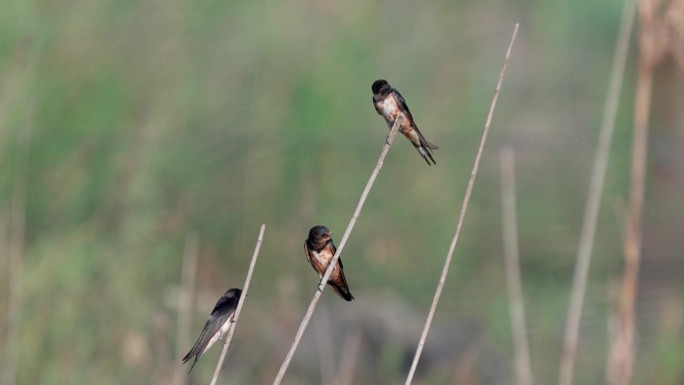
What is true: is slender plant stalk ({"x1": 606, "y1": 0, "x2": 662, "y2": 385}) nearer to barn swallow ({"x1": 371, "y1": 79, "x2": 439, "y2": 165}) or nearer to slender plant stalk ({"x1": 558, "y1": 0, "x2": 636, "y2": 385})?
slender plant stalk ({"x1": 558, "y1": 0, "x2": 636, "y2": 385})

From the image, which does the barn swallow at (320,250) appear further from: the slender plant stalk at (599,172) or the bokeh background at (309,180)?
the bokeh background at (309,180)

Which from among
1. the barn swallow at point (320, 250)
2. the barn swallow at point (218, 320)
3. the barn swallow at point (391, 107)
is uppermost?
the barn swallow at point (391, 107)

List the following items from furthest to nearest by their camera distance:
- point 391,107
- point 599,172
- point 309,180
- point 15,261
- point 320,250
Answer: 1. point 309,180
2. point 15,261
3. point 599,172
4. point 391,107
5. point 320,250

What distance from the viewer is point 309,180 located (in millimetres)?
5320

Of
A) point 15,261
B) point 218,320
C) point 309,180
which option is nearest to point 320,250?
point 218,320

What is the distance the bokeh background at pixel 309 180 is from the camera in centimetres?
→ 444

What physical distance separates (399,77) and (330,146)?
0.46m

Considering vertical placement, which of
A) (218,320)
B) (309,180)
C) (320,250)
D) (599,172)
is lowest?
(218,320)

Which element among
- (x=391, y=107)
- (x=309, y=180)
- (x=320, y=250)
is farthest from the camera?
(x=309, y=180)

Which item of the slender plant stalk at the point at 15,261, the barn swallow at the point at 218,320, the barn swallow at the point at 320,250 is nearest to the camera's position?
the barn swallow at the point at 320,250

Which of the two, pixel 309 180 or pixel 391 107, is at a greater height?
pixel 309 180

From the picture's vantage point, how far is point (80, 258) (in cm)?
441

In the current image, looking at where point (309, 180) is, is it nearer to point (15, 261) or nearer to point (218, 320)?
point (15, 261)

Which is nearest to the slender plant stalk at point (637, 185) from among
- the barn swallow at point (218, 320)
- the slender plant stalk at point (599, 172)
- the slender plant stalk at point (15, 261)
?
the slender plant stalk at point (599, 172)
